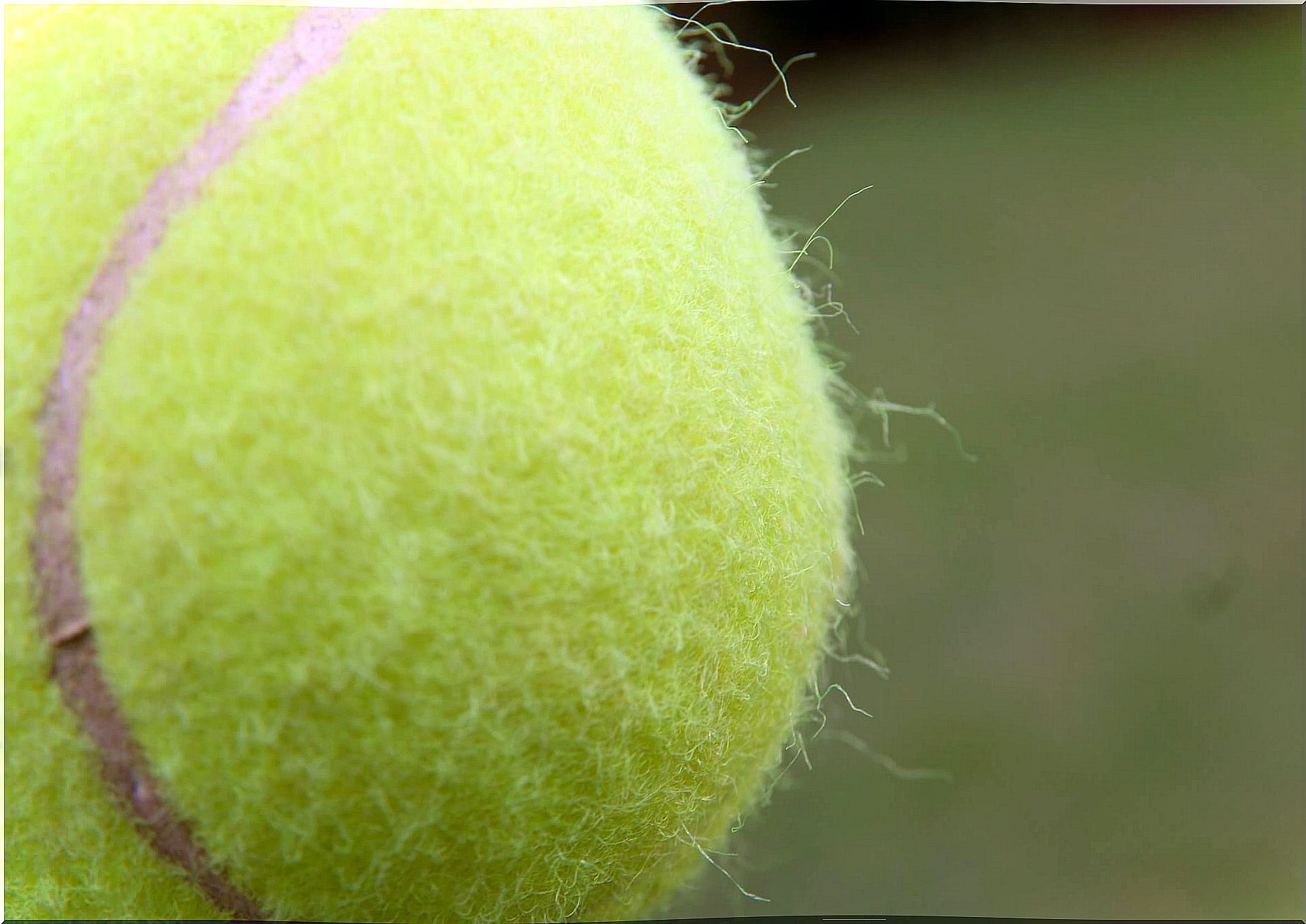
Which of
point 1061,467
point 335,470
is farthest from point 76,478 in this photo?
point 1061,467

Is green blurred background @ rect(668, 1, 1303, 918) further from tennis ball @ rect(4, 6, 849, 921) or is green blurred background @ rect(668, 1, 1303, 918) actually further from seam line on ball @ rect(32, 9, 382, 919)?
seam line on ball @ rect(32, 9, 382, 919)

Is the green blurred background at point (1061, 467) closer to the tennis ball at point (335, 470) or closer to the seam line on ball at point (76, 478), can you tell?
the tennis ball at point (335, 470)

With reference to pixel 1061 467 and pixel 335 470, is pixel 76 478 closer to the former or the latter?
pixel 335 470

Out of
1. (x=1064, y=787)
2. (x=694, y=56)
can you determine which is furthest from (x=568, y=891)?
(x=1064, y=787)

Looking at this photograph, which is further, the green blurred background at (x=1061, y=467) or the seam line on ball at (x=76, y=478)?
the green blurred background at (x=1061, y=467)

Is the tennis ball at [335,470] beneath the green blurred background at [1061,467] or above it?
above

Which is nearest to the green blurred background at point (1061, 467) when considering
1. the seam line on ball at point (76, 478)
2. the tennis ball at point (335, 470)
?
the tennis ball at point (335, 470)

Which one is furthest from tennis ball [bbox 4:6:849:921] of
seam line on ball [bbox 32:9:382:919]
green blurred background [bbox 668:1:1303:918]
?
green blurred background [bbox 668:1:1303:918]
